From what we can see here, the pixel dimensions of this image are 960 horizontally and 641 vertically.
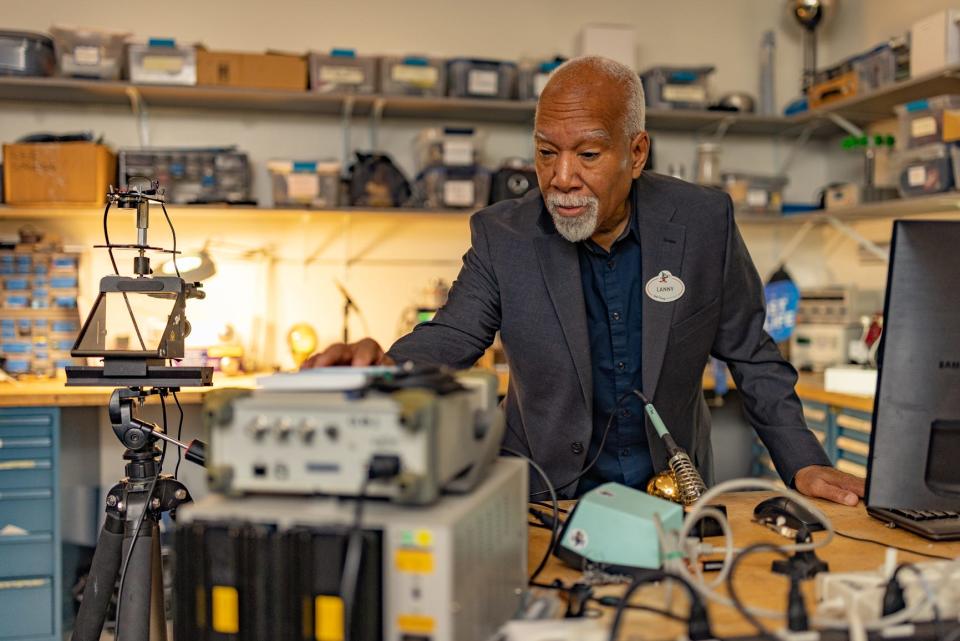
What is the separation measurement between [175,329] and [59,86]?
7.03 ft

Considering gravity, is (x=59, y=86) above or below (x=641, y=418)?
above

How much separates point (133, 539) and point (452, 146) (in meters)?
2.29

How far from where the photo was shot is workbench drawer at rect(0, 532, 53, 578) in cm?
302

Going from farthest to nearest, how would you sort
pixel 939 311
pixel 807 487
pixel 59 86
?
pixel 59 86 → pixel 807 487 → pixel 939 311

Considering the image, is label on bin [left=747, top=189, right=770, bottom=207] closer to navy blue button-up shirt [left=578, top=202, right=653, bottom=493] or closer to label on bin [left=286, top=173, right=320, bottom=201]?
label on bin [left=286, top=173, right=320, bottom=201]

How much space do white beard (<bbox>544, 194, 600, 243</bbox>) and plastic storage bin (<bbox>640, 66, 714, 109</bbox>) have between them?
2207mm

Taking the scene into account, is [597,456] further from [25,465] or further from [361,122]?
[361,122]

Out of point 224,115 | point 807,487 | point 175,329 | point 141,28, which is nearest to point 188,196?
point 224,115

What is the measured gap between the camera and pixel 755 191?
397 cm

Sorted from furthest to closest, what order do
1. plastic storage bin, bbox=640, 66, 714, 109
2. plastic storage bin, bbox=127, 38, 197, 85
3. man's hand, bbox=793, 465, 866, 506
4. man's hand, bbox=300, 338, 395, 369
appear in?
plastic storage bin, bbox=640, 66, 714, 109 → plastic storage bin, bbox=127, 38, 197, 85 → man's hand, bbox=793, 465, 866, 506 → man's hand, bbox=300, 338, 395, 369

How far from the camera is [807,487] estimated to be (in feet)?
5.18

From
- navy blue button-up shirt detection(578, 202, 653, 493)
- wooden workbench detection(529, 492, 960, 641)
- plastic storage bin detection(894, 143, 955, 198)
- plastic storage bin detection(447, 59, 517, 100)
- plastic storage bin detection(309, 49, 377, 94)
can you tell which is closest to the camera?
wooden workbench detection(529, 492, 960, 641)

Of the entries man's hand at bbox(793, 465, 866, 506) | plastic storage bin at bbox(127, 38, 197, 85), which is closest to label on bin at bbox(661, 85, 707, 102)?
plastic storage bin at bbox(127, 38, 197, 85)

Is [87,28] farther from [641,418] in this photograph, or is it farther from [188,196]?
[641,418]
